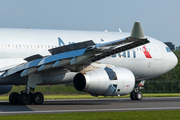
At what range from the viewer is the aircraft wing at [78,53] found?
47.0 ft

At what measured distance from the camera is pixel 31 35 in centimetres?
1977

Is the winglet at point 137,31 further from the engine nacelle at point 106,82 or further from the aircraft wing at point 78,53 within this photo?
the engine nacelle at point 106,82

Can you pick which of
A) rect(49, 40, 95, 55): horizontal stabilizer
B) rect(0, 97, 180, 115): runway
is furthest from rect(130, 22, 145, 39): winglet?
rect(0, 97, 180, 115): runway

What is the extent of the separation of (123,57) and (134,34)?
30.3 ft

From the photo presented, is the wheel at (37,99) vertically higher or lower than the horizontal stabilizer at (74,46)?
lower

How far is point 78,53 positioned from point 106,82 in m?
2.91

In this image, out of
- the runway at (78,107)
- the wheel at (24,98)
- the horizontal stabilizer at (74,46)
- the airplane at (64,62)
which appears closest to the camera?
the runway at (78,107)

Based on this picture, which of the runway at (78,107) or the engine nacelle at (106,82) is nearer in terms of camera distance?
the runway at (78,107)

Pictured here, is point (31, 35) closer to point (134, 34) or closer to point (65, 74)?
point (65, 74)

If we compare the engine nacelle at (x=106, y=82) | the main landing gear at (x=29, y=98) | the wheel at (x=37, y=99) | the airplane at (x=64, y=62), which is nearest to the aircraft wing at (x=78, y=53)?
the airplane at (x=64, y=62)

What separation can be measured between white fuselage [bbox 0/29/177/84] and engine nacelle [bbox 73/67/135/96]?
3331 millimetres

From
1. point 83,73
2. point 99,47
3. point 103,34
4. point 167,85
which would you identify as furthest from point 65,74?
point 167,85

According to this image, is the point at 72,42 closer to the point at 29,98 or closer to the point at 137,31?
the point at 29,98

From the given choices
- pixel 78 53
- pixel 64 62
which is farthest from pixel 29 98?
pixel 78 53
